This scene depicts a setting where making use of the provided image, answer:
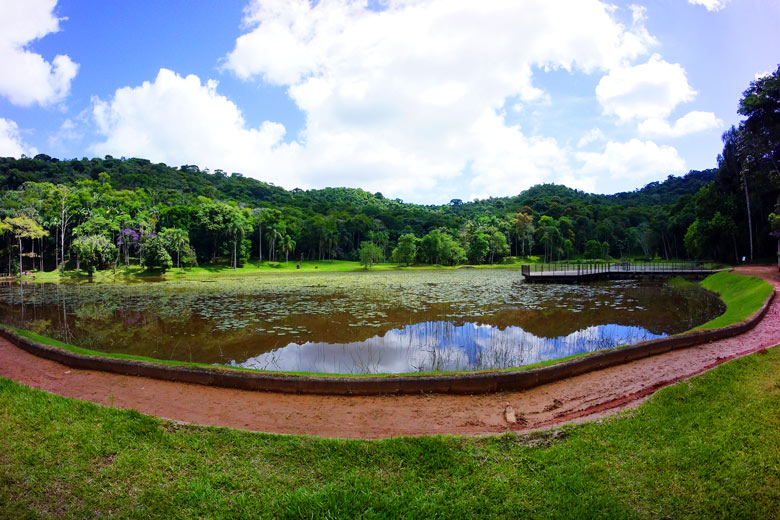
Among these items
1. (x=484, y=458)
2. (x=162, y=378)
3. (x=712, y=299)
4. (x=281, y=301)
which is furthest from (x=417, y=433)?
(x=712, y=299)

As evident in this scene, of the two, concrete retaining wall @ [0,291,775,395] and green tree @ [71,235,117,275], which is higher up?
green tree @ [71,235,117,275]

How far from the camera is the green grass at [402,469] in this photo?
3.55 m

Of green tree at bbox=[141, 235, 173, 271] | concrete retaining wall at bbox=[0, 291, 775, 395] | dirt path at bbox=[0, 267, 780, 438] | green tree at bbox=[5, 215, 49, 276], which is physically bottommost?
dirt path at bbox=[0, 267, 780, 438]

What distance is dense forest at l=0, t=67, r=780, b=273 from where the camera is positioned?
36500mm

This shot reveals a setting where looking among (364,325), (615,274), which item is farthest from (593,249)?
(364,325)

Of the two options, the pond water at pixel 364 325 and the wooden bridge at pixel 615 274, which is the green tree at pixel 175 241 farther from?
the wooden bridge at pixel 615 274

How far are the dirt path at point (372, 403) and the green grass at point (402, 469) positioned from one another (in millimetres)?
875

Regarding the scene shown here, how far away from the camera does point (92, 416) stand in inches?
209

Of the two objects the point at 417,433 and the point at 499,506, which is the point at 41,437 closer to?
the point at 417,433

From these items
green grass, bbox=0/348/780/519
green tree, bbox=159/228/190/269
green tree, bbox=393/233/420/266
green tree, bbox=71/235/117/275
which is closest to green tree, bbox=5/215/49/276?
green tree, bbox=71/235/117/275

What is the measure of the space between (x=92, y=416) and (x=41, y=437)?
58 centimetres

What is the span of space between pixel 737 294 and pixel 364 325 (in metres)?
19.5

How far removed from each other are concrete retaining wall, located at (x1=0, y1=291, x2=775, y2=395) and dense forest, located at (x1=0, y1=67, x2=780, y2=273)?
1051 inches

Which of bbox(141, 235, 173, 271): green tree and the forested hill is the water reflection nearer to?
bbox(141, 235, 173, 271): green tree
